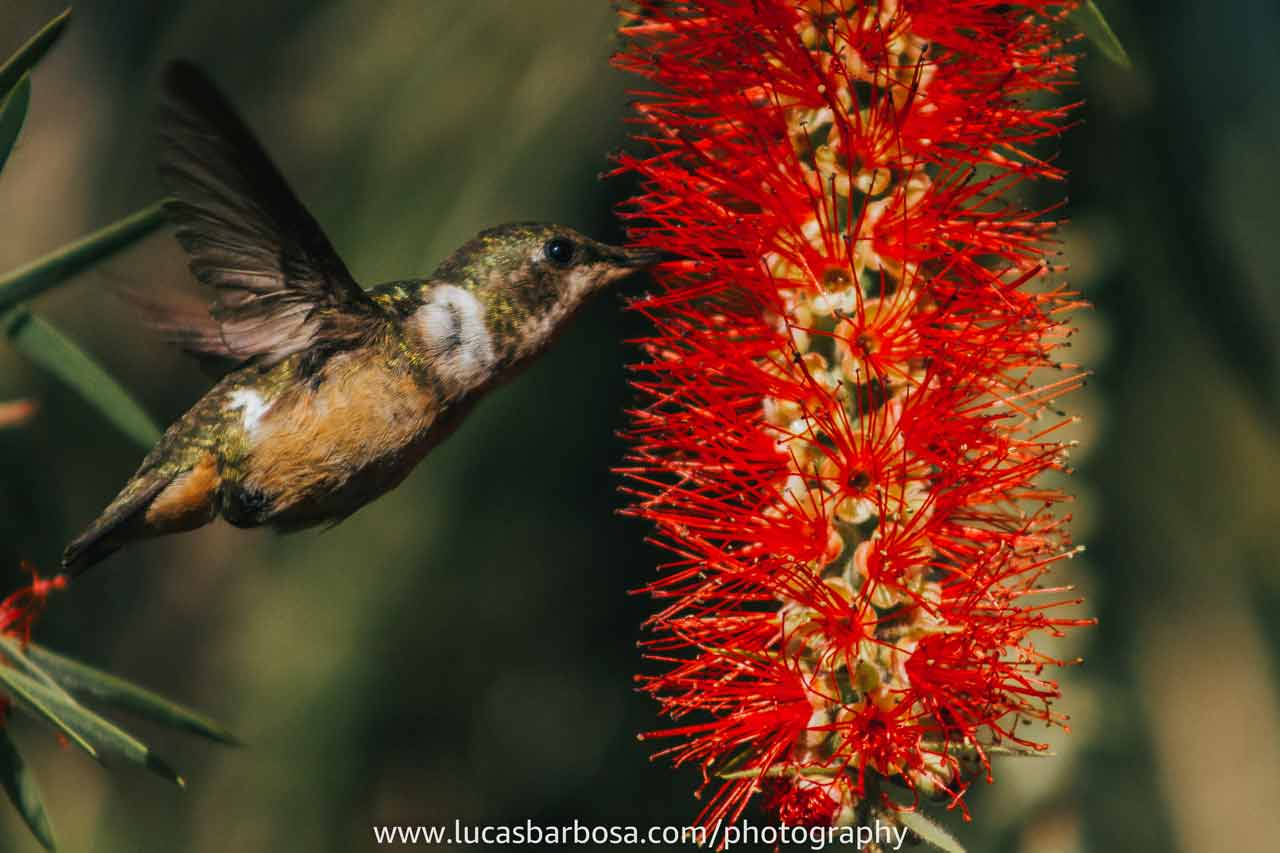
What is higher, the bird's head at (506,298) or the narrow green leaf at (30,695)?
the narrow green leaf at (30,695)

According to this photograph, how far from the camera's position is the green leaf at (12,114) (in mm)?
1514

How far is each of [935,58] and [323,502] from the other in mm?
994

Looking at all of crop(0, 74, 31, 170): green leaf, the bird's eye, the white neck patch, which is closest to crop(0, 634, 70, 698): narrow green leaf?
crop(0, 74, 31, 170): green leaf

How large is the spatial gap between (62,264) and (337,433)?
47 centimetres

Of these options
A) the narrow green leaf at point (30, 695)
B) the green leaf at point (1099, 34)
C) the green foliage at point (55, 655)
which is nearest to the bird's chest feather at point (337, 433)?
the green foliage at point (55, 655)

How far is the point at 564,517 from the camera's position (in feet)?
13.4

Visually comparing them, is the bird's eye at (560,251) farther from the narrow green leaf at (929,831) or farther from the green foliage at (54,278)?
the narrow green leaf at (929,831)

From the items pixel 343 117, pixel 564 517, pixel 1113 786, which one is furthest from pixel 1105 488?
pixel 343 117

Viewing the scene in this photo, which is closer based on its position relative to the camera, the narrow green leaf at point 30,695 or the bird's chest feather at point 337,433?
the narrow green leaf at point 30,695

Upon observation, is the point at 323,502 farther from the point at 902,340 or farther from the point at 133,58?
the point at 133,58

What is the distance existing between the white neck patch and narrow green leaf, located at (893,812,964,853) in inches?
31.9

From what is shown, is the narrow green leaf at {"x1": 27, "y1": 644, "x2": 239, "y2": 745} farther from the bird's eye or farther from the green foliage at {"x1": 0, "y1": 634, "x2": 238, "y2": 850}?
the bird's eye

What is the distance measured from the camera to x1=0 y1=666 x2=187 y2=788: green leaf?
1489 millimetres

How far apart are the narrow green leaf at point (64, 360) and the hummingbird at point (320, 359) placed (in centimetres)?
20
